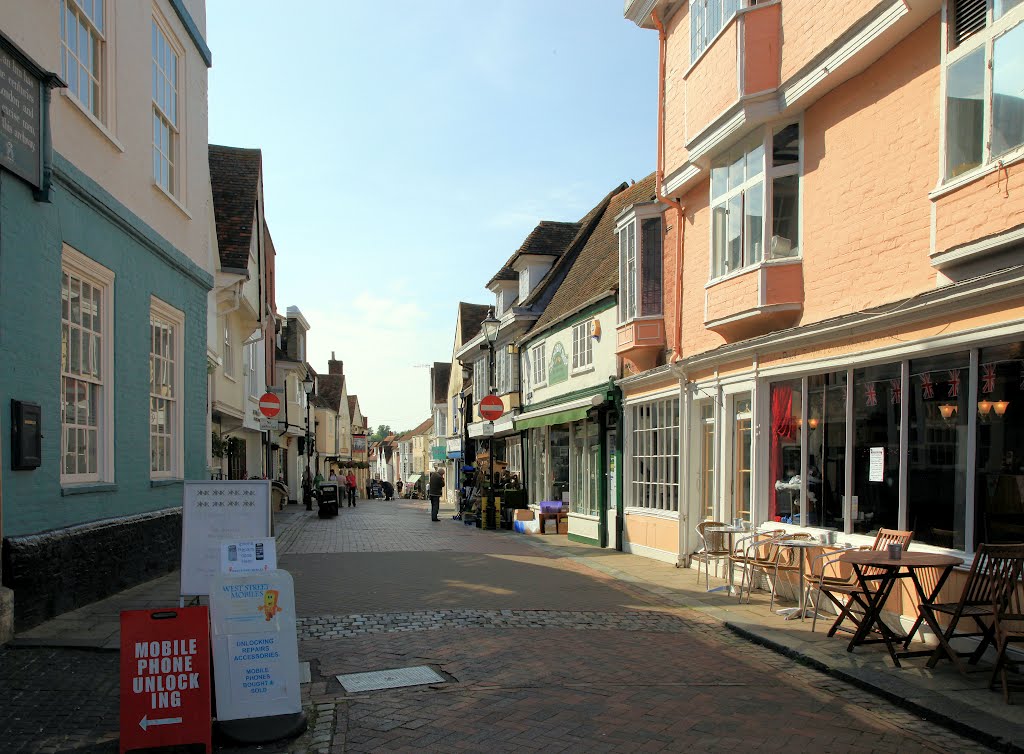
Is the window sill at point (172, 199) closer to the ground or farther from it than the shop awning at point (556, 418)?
farther from it

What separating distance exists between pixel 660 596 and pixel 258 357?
19379 millimetres

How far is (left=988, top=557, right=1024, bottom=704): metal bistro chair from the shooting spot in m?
5.80

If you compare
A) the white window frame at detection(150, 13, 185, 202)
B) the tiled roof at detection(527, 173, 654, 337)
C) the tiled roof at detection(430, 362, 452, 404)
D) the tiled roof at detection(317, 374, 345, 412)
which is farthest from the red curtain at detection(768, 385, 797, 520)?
the tiled roof at detection(317, 374, 345, 412)

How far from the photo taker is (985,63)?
7117 mm

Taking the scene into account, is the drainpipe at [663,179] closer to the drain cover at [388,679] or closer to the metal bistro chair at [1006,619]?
the metal bistro chair at [1006,619]

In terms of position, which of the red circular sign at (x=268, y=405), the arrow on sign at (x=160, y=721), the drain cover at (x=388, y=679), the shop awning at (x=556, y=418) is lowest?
the drain cover at (x=388, y=679)

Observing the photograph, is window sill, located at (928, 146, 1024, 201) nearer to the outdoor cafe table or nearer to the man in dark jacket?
the outdoor cafe table

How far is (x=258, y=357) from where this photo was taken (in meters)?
26.8

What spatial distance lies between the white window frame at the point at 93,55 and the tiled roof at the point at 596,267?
383 inches

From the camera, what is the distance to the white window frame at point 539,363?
2195cm

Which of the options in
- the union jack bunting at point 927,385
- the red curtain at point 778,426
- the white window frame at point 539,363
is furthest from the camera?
the white window frame at point 539,363

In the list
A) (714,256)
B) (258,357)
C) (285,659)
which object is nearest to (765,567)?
(714,256)

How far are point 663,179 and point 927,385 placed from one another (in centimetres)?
691

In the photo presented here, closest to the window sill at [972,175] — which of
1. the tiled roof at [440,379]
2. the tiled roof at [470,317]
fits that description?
the tiled roof at [470,317]
